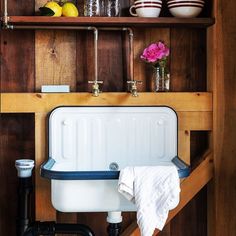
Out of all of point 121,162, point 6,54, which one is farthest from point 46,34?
point 121,162

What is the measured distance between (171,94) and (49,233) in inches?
34.6

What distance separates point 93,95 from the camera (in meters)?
2.29

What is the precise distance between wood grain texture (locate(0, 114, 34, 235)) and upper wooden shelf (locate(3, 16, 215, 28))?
470 mm

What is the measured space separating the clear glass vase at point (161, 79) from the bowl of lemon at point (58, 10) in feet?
1.57

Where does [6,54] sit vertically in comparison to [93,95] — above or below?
above

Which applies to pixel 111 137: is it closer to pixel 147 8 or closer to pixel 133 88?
pixel 133 88

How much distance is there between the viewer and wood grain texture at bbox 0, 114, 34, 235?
2.38 meters

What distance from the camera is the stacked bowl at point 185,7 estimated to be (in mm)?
2254

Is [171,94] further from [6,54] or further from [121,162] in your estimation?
[6,54]

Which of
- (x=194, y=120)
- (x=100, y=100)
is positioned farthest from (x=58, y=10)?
(x=194, y=120)

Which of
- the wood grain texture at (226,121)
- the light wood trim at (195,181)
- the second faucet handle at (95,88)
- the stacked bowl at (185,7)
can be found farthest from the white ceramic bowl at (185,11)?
the light wood trim at (195,181)

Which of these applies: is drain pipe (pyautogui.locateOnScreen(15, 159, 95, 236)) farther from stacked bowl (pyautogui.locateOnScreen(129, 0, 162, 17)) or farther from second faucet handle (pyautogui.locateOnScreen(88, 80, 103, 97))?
stacked bowl (pyautogui.locateOnScreen(129, 0, 162, 17))

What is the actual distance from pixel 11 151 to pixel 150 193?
0.84 metres

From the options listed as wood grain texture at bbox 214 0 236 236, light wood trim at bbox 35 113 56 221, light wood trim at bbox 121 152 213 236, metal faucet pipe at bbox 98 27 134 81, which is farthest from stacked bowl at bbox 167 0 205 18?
light wood trim at bbox 35 113 56 221
